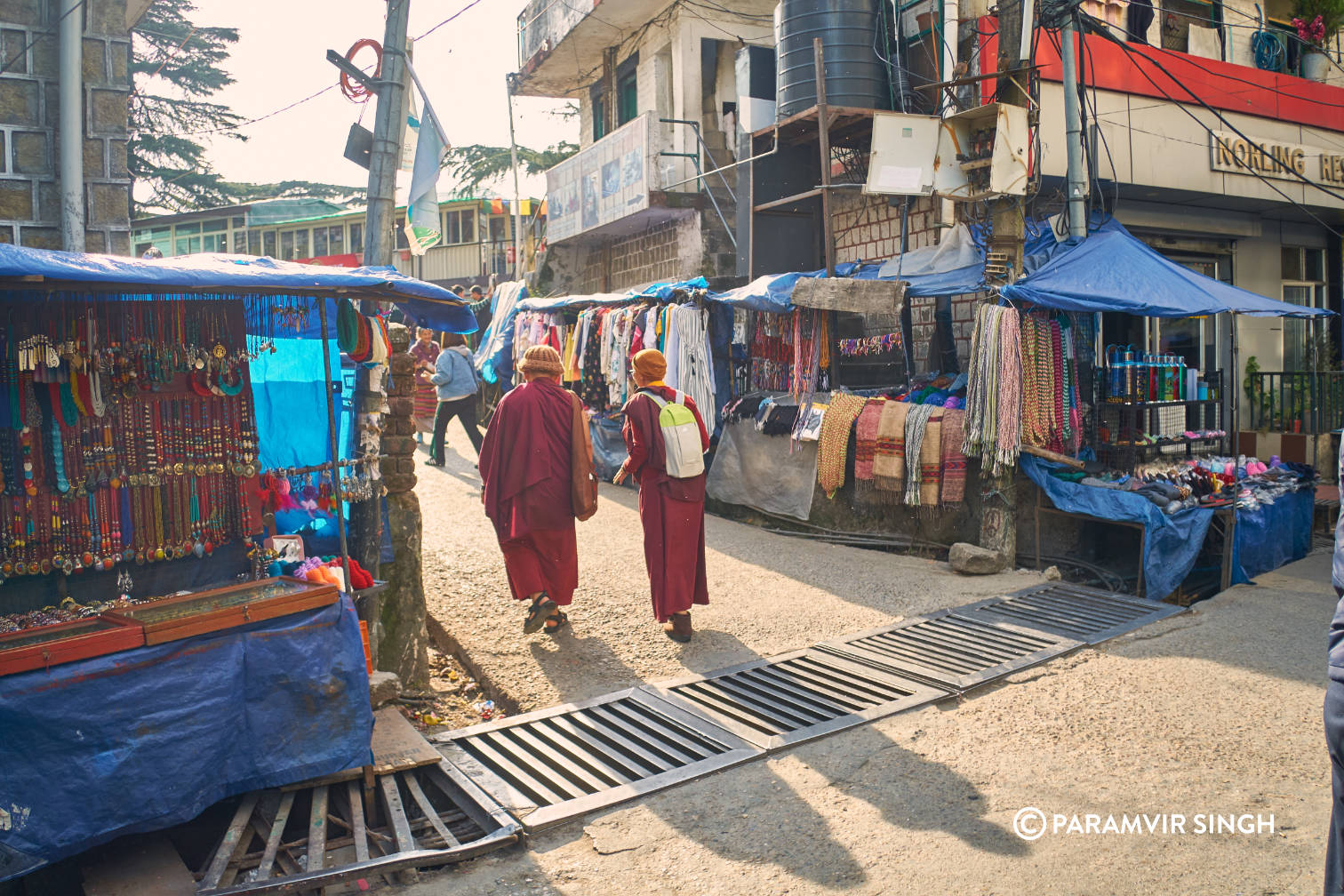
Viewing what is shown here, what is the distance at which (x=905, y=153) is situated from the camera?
27.9 ft

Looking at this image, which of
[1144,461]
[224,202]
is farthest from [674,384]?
[224,202]

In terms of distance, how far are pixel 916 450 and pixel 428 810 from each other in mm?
5398

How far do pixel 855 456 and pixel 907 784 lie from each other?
4.91 metres

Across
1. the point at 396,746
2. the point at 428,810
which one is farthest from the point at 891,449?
the point at 428,810

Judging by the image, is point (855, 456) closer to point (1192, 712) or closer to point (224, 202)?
point (1192, 712)

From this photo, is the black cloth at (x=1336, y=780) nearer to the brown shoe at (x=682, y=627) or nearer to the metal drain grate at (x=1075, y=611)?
the metal drain grate at (x=1075, y=611)

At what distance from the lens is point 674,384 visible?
1027cm

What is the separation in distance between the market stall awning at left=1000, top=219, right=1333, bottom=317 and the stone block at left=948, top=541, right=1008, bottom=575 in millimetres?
1977

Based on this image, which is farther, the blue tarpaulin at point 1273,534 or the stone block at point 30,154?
the blue tarpaulin at point 1273,534

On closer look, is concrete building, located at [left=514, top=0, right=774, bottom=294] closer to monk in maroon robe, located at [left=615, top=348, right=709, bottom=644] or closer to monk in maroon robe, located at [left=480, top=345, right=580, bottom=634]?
monk in maroon robe, located at [left=615, top=348, right=709, bottom=644]

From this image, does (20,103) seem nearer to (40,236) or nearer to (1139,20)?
(40,236)

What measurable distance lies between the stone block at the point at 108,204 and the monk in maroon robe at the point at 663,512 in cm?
425

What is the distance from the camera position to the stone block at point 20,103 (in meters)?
6.70

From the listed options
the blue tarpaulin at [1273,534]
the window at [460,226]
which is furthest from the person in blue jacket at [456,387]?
the window at [460,226]
